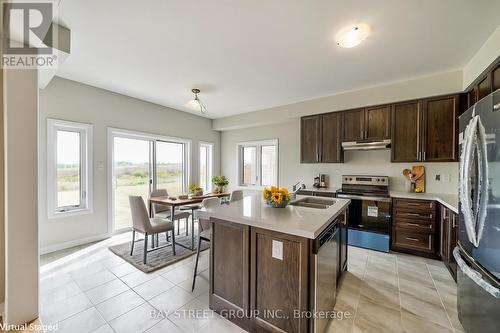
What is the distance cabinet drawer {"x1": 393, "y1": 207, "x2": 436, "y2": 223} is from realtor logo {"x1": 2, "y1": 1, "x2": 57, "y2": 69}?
449 centimetres

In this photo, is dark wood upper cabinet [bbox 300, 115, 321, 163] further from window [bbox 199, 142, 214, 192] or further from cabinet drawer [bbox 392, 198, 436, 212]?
window [bbox 199, 142, 214, 192]

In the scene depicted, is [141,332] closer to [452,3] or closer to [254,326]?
[254,326]

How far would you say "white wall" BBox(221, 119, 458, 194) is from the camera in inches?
129

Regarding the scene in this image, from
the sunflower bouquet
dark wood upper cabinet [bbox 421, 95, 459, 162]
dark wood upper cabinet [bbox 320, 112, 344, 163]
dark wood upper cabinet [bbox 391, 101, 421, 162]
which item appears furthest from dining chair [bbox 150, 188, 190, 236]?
dark wood upper cabinet [bbox 421, 95, 459, 162]

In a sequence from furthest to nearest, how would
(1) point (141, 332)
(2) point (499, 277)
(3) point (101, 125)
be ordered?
1. (3) point (101, 125)
2. (1) point (141, 332)
3. (2) point (499, 277)

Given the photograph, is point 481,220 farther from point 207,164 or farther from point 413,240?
point 207,164

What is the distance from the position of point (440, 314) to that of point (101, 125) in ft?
17.1

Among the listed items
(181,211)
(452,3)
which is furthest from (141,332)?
(452,3)

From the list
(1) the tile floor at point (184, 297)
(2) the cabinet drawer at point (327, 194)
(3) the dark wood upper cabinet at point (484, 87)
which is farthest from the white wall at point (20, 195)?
(3) the dark wood upper cabinet at point (484, 87)

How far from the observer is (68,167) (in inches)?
130

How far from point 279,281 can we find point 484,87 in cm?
307

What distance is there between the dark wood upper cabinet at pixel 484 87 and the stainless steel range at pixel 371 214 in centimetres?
162

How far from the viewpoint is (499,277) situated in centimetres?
116

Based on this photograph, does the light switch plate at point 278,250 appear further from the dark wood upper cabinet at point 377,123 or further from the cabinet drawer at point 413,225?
the dark wood upper cabinet at point 377,123
